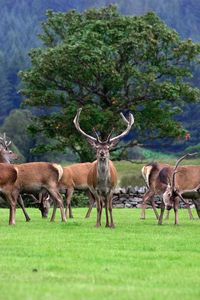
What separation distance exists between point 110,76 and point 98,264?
31.8 meters

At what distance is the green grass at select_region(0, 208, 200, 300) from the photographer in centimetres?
874

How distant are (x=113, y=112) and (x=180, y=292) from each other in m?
34.1

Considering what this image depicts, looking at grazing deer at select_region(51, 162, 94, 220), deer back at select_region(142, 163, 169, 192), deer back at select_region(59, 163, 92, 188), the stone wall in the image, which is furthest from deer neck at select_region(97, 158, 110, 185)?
the stone wall

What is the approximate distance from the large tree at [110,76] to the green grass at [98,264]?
2514 centimetres

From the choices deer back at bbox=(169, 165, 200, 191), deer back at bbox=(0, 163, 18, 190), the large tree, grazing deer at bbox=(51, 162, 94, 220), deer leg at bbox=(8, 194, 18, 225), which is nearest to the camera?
deer leg at bbox=(8, 194, 18, 225)

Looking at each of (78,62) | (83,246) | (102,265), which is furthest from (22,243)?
(78,62)

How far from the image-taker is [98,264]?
11.3m

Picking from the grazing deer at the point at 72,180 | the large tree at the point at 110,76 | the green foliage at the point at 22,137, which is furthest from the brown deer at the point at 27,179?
the green foliage at the point at 22,137

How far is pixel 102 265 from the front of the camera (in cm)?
1116

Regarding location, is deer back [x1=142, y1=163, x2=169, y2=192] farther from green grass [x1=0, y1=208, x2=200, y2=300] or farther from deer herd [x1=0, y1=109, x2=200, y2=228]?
green grass [x1=0, y1=208, x2=200, y2=300]

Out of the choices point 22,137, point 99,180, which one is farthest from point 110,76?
point 22,137

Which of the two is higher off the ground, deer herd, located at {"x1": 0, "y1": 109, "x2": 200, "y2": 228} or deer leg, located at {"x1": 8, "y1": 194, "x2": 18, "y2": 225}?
deer herd, located at {"x1": 0, "y1": 109, "x2": 200, "y2": 228}

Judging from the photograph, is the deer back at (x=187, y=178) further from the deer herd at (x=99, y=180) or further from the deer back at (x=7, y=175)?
the deer back at (x=7, y=175)

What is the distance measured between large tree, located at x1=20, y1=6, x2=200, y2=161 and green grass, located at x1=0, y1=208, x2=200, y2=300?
990 inches
